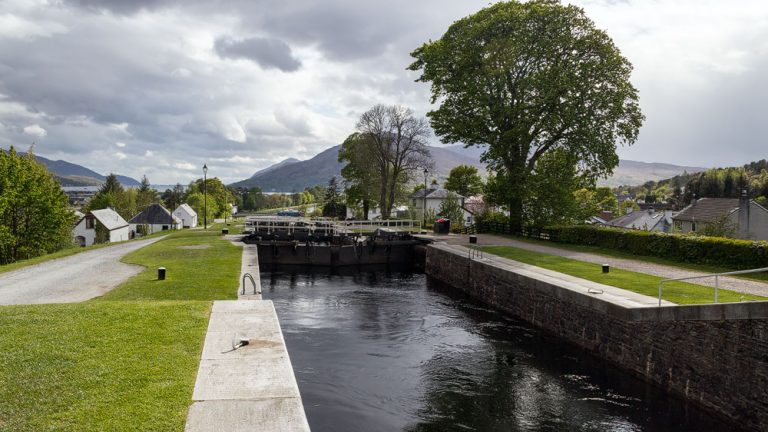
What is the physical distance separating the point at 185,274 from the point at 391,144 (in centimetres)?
4228

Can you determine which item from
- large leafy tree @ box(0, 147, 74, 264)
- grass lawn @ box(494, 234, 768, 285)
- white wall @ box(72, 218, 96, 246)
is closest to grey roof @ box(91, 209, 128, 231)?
white wall @ box(72, 218, 96, 246)

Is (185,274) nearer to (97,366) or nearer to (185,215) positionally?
(97,366)

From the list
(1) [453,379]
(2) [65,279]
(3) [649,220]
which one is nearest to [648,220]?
(3) [649,220]

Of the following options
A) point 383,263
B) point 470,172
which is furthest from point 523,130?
point 470,172

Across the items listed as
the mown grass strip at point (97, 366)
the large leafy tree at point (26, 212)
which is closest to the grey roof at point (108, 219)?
the large leafy tree at point (26, 212)

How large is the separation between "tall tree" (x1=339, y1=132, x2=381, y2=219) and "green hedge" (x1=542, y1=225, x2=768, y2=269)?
3099cm

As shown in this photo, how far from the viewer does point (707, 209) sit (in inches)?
2158

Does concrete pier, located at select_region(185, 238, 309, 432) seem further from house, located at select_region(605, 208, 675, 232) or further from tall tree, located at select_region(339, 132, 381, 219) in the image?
house, located at select_region(605, 208, 675, 232)

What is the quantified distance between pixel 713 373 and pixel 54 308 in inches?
619

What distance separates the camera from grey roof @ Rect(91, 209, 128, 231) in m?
64.5

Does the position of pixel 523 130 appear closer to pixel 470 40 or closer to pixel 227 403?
pixel 470 40

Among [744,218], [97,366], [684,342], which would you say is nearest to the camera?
[97,366]

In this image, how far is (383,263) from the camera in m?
38.0

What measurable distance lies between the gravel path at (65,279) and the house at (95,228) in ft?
141
